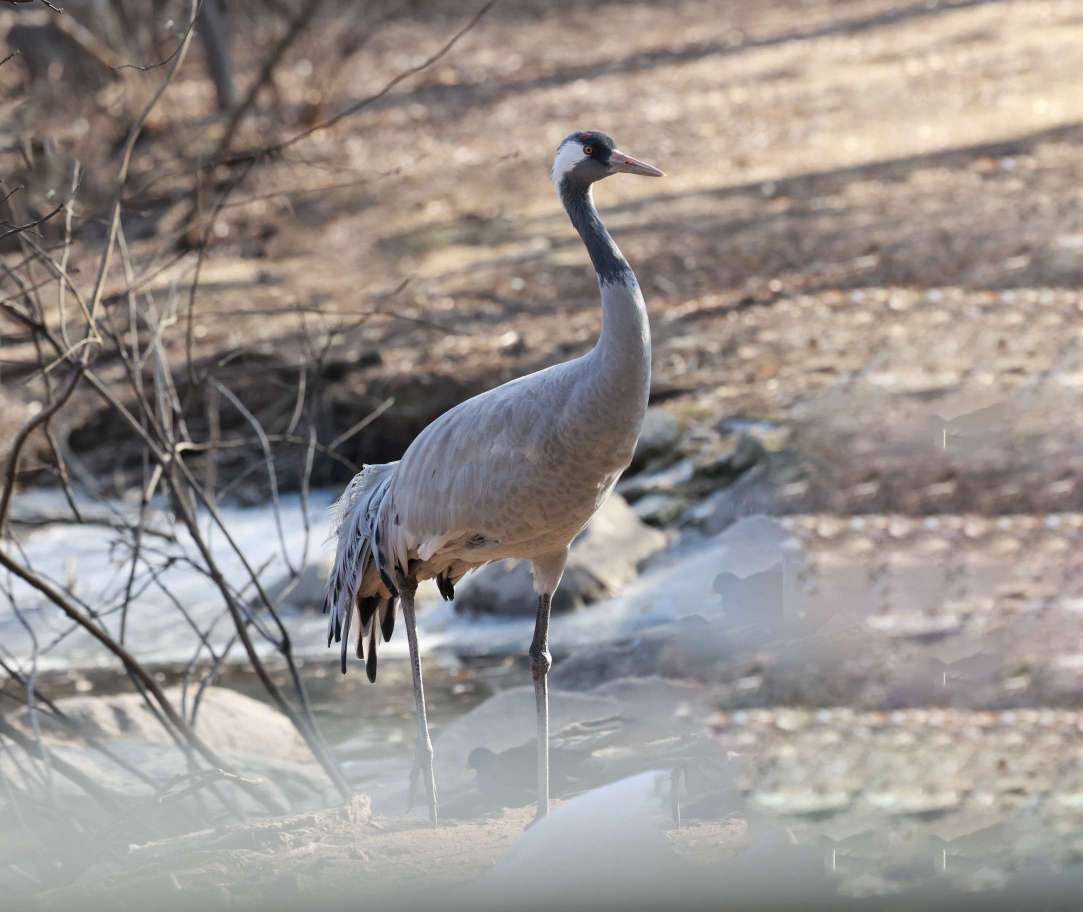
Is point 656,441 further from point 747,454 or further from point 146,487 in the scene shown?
point 146,487

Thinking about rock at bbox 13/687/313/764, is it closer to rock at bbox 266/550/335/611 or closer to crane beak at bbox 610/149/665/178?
rock at bbox 266/550/335/611

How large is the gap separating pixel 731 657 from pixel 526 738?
97cm

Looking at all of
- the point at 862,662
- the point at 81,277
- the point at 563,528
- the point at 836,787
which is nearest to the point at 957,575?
the point at 862,662

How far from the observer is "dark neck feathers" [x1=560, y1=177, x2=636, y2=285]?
4.37 metres

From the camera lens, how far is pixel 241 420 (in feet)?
31.5

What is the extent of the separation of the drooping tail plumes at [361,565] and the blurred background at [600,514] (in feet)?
0.85

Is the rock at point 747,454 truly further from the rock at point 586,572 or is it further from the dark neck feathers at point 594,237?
the dark neck feathers at point 594,237

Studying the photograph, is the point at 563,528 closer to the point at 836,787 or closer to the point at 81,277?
the point at 836,787

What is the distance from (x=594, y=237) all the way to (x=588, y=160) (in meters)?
0.28

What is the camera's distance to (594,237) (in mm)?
4492

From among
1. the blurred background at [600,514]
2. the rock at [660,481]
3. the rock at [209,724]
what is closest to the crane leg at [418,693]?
the blurred background at [600,514]

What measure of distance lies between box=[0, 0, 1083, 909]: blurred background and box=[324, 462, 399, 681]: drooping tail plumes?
259 millimetres

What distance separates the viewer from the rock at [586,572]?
7.61 meters

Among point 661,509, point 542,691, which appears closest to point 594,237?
point 542,691
